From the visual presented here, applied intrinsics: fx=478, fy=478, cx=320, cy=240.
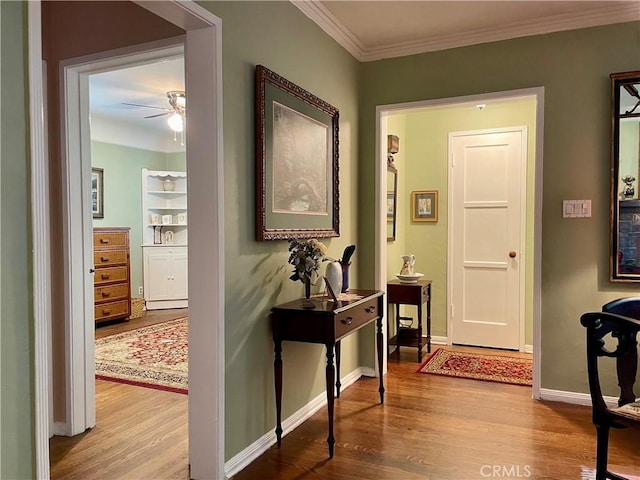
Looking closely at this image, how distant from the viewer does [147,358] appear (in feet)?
14.4

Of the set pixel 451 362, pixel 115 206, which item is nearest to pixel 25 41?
pixel 451 362

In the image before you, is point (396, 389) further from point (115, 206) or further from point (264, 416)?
point (115, 206)

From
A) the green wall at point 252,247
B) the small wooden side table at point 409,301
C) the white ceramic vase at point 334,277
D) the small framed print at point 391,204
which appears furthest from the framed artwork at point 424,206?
the white ceramic vase at point 334,277

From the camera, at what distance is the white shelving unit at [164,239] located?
698cm

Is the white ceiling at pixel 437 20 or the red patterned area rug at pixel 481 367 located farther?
the red patterned area rug at pixel 481 367

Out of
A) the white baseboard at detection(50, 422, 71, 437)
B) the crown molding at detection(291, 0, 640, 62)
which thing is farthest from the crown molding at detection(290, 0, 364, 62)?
the white baseboard at detection(50, 422, 71, 437)

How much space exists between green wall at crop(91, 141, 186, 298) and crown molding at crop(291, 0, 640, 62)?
13.9ft

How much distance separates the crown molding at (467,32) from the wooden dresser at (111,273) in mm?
3985

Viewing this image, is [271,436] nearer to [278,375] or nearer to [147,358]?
[278,375]

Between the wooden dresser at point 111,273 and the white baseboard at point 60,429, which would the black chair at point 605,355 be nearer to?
the white baseboard at point 60,429

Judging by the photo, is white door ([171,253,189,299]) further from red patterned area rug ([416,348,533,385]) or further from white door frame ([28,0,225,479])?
white door frame ([28,0,225,479])

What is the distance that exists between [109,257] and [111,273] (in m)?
0.20

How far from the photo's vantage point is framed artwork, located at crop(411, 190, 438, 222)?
197 inches

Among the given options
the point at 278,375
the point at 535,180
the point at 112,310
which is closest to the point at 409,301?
the point at 535,180
